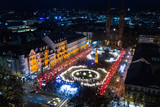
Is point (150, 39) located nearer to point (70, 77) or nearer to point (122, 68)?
point (122, 68)

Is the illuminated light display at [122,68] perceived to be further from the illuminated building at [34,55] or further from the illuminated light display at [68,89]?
the illuminated building at [34,55]

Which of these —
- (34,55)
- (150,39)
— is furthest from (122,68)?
(150,39)

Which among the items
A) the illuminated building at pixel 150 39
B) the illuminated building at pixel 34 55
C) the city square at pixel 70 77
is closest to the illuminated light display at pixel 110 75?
the city square at pixel 70 77

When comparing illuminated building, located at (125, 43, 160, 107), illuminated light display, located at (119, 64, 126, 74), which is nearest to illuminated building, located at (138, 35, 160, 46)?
illuminated light display, located at (119, 64, 126, 74)

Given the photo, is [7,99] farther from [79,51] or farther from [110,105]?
[79,51]

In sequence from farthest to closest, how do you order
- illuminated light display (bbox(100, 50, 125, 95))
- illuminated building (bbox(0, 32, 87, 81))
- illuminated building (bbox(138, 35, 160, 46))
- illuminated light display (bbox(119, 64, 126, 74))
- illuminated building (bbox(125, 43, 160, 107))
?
illuminated building (bbox(138, 35, 160, 46)) → illuminated light display (bbox(119, 64, 126, 74)) → illuminated building (bbox(0, 32, 87, 81)) → illuminated light display (bbox(100, 50, 125, 95)) → illuminated building (bbox(125, 43, 160, 107))

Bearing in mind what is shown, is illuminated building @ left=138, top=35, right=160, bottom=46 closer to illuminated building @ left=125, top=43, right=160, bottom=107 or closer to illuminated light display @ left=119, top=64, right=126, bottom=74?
illuminated light display @ left=119, top=64, right=126, bottom=74

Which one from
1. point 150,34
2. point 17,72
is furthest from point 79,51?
point 150,34

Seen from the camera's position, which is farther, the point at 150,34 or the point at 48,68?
the point at 150,34
